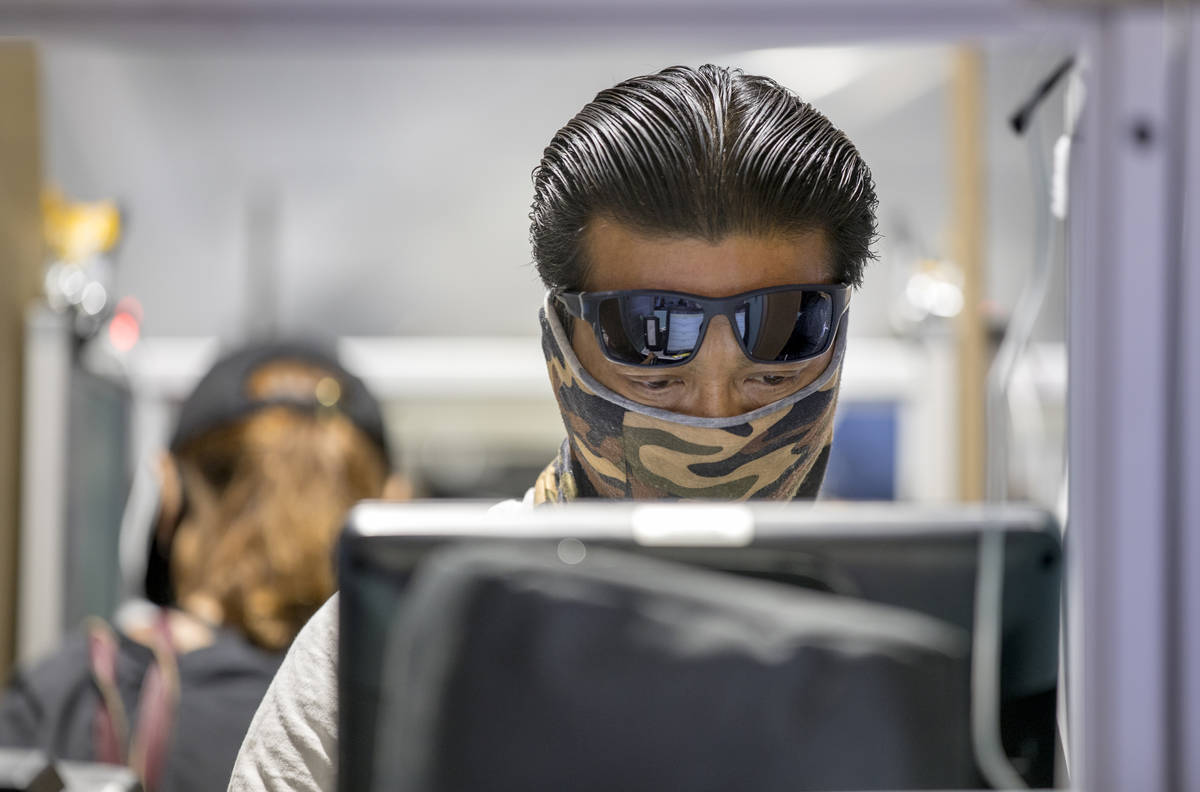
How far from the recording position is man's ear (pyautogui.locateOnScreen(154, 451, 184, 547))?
2.84ft

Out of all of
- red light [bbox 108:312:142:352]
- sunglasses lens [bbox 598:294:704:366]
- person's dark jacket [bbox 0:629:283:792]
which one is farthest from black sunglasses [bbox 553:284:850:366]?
red light [bbox 108:312:142:352]

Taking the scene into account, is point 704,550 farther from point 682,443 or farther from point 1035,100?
point 1035,100

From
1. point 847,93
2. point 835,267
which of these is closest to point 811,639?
point 835,267

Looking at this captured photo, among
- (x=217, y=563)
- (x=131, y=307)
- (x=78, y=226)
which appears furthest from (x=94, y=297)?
(x=217, y=563)

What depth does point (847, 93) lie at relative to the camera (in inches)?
18.6

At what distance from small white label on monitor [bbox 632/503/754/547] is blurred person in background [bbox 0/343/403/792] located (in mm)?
206

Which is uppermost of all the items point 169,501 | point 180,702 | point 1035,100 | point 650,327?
point 1035,100

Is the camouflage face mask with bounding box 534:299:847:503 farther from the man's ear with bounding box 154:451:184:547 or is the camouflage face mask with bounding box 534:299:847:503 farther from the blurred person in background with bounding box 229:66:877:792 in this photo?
the man's ear with bounding box 154:451:184:547

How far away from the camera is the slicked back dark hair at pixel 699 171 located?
1.21 ft

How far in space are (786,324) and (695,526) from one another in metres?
0.08

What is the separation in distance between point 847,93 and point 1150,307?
21cm

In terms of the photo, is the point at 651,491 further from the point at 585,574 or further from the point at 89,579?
the point at 89,579

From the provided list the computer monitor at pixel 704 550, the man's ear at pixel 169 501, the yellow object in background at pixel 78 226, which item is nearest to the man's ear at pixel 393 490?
the man's ear at pixel 169 501

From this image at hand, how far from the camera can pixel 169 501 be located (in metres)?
0.90
